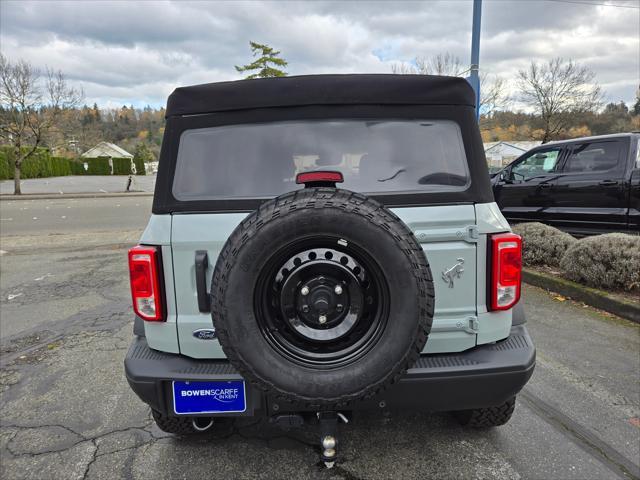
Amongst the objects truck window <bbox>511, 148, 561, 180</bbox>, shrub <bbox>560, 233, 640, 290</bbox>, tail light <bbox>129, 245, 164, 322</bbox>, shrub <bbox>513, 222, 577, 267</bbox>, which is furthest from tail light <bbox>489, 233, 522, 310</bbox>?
truck window <bbox>511, 148, 561, 180</bbox>

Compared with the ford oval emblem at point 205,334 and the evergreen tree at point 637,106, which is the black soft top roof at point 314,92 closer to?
the ford oval emblem at point 205,334

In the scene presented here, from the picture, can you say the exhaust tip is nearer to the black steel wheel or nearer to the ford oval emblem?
the ford oval emblem

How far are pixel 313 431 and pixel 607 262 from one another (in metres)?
4.07

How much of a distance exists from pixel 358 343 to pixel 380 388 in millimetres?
206

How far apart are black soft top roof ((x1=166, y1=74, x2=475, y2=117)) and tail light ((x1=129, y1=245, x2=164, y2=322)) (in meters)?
0.73

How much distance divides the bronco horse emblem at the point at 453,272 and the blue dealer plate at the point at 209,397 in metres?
1.08

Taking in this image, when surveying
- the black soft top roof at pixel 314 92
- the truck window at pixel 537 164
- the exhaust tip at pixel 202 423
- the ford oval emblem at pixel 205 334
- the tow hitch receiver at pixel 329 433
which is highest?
the black soft top roof at pixel 314 92

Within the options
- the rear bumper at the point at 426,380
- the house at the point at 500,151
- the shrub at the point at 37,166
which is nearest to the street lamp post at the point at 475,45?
the rear bumper at the point at 426,380

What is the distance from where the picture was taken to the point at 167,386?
198 cm

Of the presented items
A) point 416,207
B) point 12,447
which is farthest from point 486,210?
point 12,447

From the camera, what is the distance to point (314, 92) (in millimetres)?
2070

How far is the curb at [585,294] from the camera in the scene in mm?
4355

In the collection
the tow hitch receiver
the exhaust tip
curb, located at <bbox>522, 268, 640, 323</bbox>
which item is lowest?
curb, located at <bbox>522, 268, 640, 323</bbox>

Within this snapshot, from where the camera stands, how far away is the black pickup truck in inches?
240
